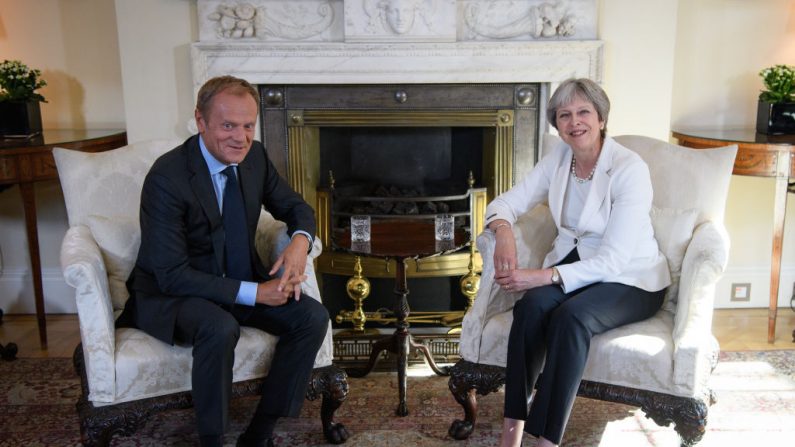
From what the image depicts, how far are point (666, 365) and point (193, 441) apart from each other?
4.88 feet

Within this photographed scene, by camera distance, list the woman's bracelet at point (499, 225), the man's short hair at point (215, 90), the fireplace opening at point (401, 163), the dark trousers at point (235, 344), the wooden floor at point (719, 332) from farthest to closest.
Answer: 1. the fireplace opening at point (401, 163)
2. the wooden floor at point (719, 332)
3. the woman's bracelet at point (499, 225)
4. the man's short hair at point (215, 90)
5. the dark trousers at point (235, 344)

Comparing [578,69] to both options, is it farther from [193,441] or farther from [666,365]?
[193,441]

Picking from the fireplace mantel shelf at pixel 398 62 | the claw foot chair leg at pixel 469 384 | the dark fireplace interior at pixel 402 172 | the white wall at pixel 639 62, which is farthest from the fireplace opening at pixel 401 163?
the claw foot chair leg at pixel 469 384

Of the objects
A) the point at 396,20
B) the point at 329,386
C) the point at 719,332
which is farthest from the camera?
the point at 719,332

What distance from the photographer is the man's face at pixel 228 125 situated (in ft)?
7.27

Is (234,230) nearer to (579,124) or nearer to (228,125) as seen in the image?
(228,125)

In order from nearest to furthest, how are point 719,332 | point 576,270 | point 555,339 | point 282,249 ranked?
A: 1. point 555,339
2. point 576,270
3. point 282,249
4. point 719,332

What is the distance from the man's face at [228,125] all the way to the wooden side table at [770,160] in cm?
199

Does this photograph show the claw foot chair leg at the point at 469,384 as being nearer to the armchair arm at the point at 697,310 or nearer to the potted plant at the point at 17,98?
the armchair arm at the point at 697,310

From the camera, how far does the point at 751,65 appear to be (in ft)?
11.9

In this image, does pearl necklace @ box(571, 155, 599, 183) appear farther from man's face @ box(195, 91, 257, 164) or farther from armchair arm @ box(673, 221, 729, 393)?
man's face @ box(195, 91, 257, 164)

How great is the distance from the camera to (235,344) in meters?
2.18

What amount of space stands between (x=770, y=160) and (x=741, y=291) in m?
0.91

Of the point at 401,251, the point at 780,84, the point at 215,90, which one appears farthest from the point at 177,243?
the point at 780,84
